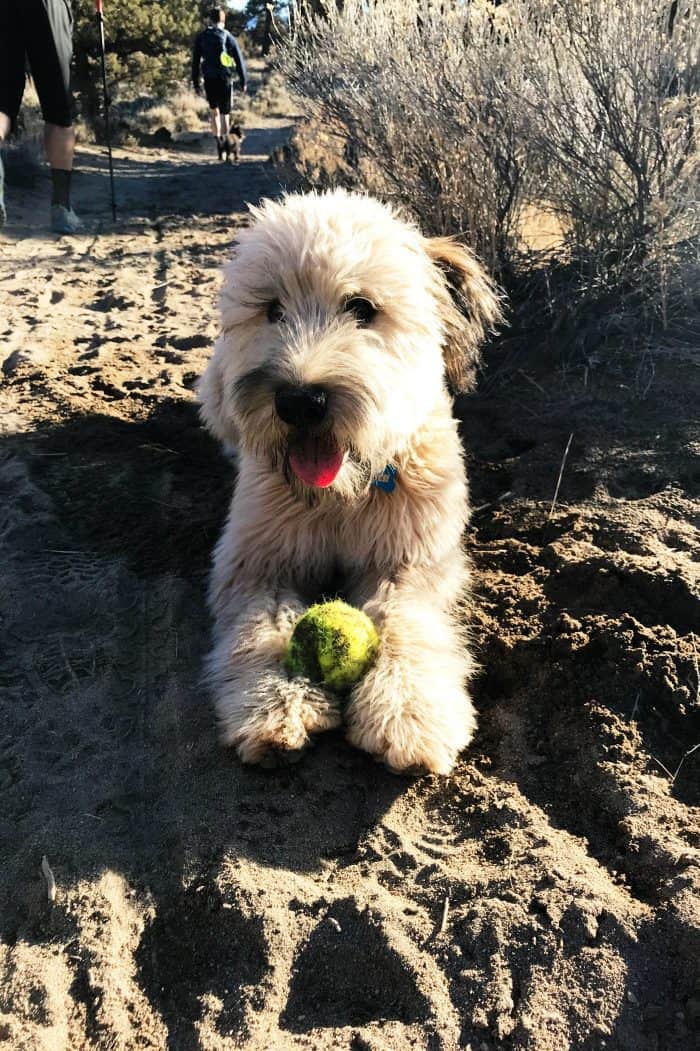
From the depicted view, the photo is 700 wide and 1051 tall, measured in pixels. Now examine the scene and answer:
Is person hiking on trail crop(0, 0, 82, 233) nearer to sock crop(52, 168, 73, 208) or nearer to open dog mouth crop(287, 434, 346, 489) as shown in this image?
sock crop(52, 168, 73, 208)

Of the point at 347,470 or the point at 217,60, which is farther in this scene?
the point at 217,60

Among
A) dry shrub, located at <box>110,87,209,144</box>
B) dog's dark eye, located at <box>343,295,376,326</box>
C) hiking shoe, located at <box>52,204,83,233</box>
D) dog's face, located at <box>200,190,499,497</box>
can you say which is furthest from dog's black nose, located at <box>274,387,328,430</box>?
dry shrub, located at <box>110,87,209,144</box>

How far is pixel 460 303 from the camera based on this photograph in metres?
3.34

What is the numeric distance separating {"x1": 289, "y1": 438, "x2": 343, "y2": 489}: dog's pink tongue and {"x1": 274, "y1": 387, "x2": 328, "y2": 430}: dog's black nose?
133mm

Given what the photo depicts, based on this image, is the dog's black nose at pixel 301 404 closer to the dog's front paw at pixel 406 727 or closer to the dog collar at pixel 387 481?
the dog collar at pixel 387 481

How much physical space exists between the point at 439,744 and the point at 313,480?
3.33 ft

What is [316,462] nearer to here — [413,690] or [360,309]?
[360,309]

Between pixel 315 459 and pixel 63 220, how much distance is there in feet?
23.5

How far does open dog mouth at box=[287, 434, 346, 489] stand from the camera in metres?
2.72

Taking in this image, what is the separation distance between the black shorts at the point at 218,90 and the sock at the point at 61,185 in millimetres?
7104

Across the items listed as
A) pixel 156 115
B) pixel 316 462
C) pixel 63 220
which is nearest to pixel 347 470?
pixel 316 462

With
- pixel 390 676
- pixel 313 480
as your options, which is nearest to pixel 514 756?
pixel 390 676

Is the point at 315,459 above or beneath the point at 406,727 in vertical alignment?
above

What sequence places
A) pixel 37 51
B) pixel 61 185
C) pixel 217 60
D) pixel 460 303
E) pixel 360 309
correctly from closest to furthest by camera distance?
pixel 360 309 < pixel 460 303 < pixel 37 51 < pixel 61 185 < pixel 217 60
